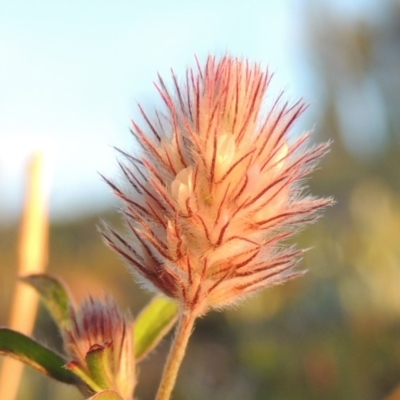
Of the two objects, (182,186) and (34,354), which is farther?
(34,354)

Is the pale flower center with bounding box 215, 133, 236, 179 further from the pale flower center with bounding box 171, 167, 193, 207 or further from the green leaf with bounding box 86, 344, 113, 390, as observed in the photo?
the green leaf with bounding box 86, 344, 113, 390

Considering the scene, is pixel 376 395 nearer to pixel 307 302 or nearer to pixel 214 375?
pixel 307 302

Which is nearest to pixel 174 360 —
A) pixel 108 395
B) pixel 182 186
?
pixel 108 395

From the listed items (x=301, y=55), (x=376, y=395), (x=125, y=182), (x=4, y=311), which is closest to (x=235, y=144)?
(x=125, y=182)

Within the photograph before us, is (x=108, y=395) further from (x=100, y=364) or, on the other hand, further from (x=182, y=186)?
(x=182, y=186)

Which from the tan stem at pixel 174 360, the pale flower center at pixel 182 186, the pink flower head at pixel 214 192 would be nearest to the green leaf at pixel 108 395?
the tan stem at pixel 174 360

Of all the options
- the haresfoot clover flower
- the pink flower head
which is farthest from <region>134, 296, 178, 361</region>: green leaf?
the pink flower head
